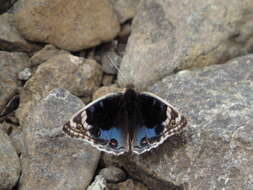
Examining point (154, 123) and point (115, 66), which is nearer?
point (154, 123)

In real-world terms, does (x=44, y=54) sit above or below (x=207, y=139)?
above

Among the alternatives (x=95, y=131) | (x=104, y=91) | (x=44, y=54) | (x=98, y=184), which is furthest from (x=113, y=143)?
(x=44, y=54)

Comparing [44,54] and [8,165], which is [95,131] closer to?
[8,165]

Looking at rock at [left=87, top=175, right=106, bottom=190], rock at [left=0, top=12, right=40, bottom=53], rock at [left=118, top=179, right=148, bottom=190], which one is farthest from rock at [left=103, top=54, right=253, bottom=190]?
rock at [left=0, top=12, right=40, bottom=53]

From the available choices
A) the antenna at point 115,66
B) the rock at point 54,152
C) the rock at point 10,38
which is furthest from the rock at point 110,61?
the rock at point 10,38

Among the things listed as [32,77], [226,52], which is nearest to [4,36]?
[32,77]

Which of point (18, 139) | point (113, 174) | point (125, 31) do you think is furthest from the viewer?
point (125, 31)

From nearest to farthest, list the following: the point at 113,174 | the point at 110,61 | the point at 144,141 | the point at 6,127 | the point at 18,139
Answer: the point at 144,141 < the point at 113,174 < the point at 18,139 < the point at 6,127 < the point at 110,61
